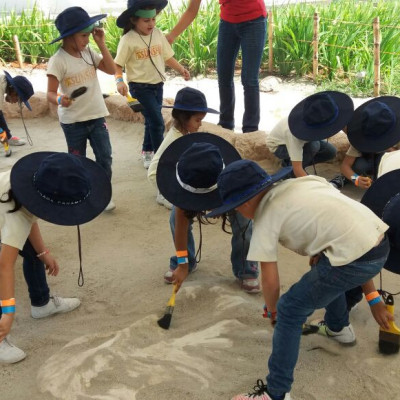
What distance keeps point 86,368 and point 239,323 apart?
0.62m

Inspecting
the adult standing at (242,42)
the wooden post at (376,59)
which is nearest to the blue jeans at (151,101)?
Answer: the adult standing at (242,42)

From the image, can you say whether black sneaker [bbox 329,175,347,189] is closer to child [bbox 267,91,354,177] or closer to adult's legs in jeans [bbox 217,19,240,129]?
child [bbox 267,91,354,177]

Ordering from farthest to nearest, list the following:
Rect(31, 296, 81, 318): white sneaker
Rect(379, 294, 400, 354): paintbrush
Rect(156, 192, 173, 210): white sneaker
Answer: Rect(156, 192, 173, 210): white sneaker < Rect(31, 296, 81, 318): white sneaker < Rect(379, 294, 400, 354): paintbrush

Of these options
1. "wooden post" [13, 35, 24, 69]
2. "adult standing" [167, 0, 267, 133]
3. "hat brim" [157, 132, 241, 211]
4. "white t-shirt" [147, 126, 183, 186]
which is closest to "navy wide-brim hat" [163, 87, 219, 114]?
"white t-shirt" [147, 126, 183, 186]

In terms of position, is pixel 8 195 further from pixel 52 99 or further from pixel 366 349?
pixel 366 349

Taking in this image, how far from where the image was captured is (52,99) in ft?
9.80

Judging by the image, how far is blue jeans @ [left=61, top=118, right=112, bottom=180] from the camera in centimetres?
315

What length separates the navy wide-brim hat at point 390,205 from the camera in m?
1.83

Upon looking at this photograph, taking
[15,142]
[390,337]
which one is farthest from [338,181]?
[15,142]

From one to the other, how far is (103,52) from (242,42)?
1030 mm

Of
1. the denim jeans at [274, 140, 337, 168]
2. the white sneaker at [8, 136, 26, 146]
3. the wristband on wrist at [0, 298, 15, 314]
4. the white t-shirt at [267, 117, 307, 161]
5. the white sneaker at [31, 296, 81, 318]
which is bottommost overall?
the white sneaker at [8, 136, 26, 146]

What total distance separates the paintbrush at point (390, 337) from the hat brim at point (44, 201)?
3.55 ft

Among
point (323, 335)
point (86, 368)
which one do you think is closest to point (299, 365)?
point (323, 335)

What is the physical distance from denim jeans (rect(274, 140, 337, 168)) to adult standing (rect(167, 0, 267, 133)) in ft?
2.14
